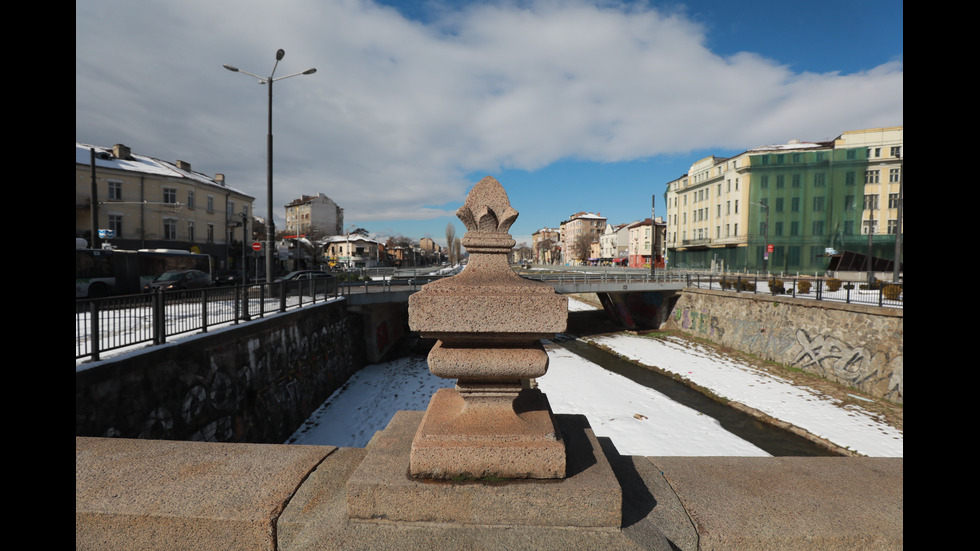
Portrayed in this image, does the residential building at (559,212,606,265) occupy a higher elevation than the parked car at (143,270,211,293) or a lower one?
higher

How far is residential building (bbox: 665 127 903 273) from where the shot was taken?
1697 inches

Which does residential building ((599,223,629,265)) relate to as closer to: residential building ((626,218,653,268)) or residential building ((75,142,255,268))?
residential building ((626,218,653,268))

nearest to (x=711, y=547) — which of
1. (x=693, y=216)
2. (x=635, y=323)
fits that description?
(x=635, y=323)

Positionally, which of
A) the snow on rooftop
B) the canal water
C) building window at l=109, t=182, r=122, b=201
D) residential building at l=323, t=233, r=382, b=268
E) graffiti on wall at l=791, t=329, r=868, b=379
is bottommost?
the canal water

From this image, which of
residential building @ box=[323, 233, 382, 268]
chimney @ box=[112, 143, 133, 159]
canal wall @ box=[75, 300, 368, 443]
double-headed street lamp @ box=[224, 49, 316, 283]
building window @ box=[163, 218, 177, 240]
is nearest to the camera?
canal wall @ box=[75, 300, 368, 443]

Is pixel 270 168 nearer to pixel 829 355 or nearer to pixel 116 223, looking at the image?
pixel 829 355

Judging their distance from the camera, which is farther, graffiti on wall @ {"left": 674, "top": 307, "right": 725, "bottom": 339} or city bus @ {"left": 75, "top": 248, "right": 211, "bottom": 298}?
graffiti on wall @ {"left": 674, "top": 307, "right": 725, "bottom": 339}

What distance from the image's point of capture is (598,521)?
1923mm

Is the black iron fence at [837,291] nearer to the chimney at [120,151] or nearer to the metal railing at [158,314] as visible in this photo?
the metal railing at [158,314]

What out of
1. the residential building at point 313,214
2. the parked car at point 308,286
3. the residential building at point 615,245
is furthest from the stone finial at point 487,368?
the residential building at point 615,245

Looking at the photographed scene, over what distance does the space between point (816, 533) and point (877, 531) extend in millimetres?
301

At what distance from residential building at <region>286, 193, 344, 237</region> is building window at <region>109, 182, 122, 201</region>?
152ft

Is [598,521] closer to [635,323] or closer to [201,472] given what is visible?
[201,472]

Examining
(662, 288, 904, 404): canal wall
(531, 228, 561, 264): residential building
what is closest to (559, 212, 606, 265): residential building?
(531, 228, 561, 264): residential building
